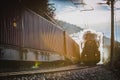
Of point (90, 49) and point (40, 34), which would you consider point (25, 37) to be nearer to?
point (40, 34)

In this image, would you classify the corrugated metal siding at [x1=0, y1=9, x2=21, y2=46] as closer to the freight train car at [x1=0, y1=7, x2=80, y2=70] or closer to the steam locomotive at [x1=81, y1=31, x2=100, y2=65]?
the freight train car at [x1=0, y1=7, x2=80, y2=70]

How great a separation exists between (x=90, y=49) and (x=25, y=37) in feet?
48.8

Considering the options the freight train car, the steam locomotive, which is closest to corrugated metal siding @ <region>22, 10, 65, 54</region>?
the freight train car

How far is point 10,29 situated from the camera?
36.2ft

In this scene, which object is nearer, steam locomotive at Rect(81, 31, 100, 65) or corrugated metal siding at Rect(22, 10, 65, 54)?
corrugated metal siding at Rect(22, 10, 65, 54)

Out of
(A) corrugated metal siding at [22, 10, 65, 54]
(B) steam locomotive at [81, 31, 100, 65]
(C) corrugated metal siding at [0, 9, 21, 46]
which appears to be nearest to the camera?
(C) corrugated metal siding at [0, 9, 21, 46]

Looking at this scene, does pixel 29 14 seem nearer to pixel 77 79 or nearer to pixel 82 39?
pixel 77 79

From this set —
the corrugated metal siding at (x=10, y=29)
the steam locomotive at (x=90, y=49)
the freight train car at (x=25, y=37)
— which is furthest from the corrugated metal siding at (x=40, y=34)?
the steam locomotive at (x=90, y=49)

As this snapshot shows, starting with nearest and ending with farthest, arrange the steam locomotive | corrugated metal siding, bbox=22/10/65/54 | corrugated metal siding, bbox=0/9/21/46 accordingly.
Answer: corrugated metal siding, bbox=0/9/21/46 → corrugated metal siding, bbox=22/10/65/54 → the steam locomotive

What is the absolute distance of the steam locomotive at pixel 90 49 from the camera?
26.5m

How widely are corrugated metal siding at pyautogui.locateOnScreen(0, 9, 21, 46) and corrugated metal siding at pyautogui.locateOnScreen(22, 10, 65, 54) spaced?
590 mm

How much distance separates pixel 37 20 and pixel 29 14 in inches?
60.3

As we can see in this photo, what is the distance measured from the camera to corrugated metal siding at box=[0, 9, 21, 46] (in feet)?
34.4

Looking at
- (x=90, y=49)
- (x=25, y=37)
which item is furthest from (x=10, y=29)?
(x=90, y=49)
